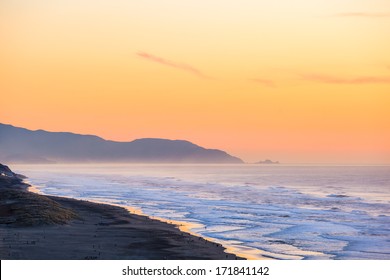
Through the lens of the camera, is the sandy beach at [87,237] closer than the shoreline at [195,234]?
Yes

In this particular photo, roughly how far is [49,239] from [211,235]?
452 inches

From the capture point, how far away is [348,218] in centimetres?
5441

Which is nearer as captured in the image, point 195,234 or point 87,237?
point 87,237

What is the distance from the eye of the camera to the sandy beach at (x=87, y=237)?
3119 cm

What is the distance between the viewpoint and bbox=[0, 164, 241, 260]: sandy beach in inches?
1228

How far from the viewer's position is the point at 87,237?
122ft

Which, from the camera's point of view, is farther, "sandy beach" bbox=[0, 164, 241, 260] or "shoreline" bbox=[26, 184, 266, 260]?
"shoreline" bbox=[26, 184, 266, 260]

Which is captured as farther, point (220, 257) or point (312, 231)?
point (312, 231)

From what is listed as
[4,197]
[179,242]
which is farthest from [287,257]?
[4,197]

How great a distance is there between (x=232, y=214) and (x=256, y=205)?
41.8 feet

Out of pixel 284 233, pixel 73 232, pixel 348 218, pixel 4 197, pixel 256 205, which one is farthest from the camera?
pixel 256 205

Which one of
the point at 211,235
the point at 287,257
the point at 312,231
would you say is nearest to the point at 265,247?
the point at 287,257
